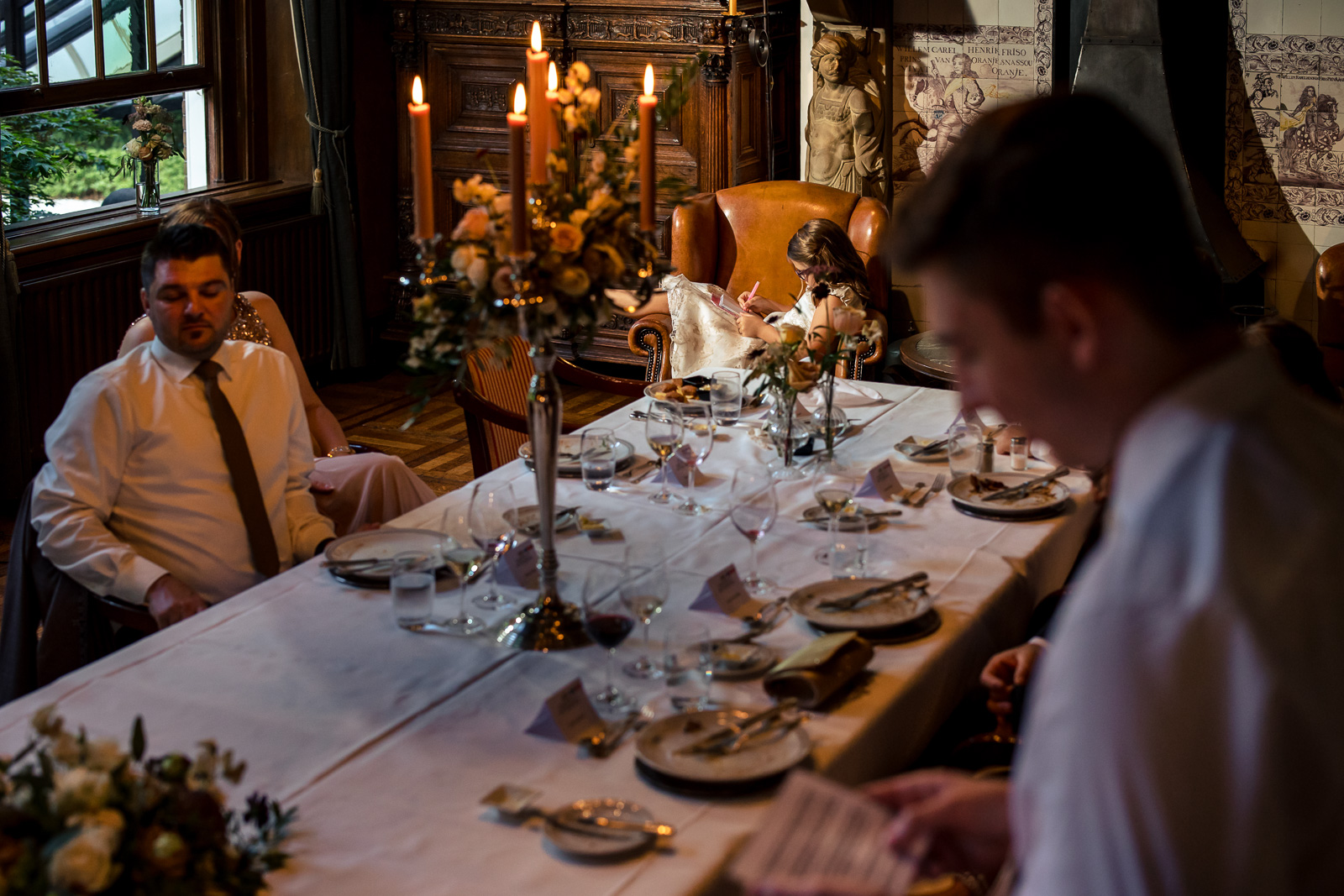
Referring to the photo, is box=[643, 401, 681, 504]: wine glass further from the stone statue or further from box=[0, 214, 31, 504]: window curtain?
the stone statue

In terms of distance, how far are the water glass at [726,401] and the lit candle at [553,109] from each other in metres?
1.18

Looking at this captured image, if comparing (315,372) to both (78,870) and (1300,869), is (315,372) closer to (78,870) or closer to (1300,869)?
(78,870)

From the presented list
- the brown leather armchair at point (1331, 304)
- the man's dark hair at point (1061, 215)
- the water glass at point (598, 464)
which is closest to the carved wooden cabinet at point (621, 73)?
the brown leather armchair at point (1331, 304)

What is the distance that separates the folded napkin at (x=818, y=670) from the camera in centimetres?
180

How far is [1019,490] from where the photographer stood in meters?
2.70

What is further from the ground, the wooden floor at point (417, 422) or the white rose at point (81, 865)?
the white rose at point (81, 865)

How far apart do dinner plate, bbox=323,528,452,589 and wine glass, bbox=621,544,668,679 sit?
0.49m

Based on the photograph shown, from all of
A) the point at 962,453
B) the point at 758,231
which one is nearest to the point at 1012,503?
the point at 962,453

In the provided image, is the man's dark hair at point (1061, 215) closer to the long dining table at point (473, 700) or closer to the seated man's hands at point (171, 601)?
the long dining table at point (473, 700)

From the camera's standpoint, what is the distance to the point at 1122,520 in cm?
83

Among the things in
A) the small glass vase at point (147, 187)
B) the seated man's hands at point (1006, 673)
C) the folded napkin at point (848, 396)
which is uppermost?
the small glass vase at point (147, 187)

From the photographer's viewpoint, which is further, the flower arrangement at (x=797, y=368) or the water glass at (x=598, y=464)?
the flower arrangement at (x=797, y=368)

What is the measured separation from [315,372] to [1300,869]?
5994 millimetres

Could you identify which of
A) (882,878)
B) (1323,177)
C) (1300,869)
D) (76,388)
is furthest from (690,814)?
(1323,177)
